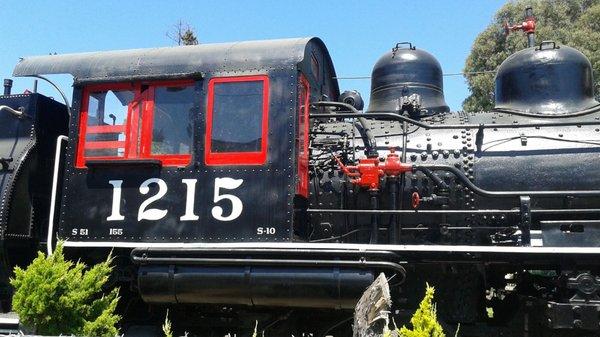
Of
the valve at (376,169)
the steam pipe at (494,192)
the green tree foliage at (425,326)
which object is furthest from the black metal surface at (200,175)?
the green tree foliage at (425,326)

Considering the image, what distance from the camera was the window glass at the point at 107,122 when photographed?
5.67 m

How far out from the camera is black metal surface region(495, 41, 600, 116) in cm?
630

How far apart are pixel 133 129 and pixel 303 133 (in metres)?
1.74

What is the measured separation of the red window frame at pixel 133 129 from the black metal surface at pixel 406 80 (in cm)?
285

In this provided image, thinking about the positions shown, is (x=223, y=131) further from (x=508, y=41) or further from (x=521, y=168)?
(x=508, y=41)

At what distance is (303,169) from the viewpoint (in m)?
5.65

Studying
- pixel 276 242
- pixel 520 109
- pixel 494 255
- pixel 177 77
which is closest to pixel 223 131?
pixel 177 77

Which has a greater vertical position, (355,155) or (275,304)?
(355,155)

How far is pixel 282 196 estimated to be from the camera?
5301 mm

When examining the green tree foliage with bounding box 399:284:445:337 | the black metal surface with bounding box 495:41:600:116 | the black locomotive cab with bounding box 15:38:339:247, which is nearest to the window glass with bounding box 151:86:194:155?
the black locomotive cab with bounding box 15:38:339:247

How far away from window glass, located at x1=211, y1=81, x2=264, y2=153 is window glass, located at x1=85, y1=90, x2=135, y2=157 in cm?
97

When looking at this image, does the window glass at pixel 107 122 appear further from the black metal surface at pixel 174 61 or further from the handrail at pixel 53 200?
the handrail at pixel 53 200

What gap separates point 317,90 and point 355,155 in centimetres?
111

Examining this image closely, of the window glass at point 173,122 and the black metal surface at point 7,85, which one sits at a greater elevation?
the black metal surface at point 7,85
